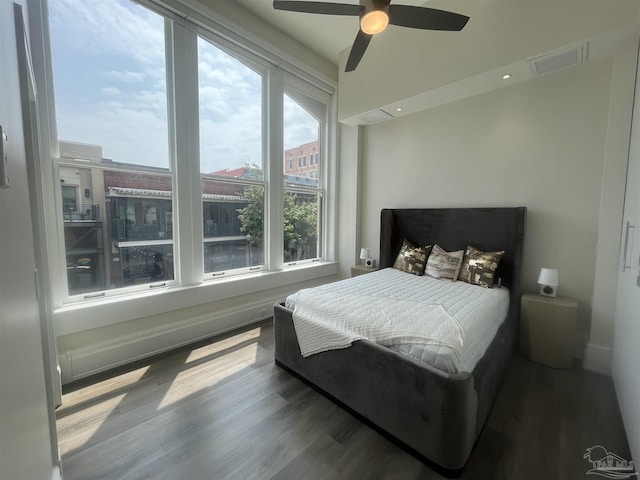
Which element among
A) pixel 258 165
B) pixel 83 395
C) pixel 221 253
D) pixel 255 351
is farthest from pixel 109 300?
pixel 258 165

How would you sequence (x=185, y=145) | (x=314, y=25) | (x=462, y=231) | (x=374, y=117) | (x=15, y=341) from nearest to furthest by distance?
(x=15, y=341) → (x=185, y=145) → (x=462, y=231) → (x=314, y=25) → (x=374, y=117)

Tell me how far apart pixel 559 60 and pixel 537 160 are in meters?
0.86

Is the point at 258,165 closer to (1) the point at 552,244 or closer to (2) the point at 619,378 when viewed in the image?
(1) the point at 552,244

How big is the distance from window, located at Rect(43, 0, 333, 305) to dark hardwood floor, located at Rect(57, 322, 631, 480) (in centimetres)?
101

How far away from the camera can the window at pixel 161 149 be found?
2158mm

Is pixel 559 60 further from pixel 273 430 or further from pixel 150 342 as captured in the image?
pixel 150 342

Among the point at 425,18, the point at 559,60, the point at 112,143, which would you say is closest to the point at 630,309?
the point at 559,60

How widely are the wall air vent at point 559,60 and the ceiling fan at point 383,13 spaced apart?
1.07 m

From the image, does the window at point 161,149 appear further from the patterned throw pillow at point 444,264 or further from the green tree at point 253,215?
the patterned throw pillow at point 444,264

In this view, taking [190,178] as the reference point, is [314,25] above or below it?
above

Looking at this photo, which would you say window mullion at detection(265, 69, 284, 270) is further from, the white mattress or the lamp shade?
the lamp shade

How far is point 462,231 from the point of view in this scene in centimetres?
309

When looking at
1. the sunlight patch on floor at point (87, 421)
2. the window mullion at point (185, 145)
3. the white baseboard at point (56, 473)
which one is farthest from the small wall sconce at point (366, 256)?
the white baseboard at point (56, 473)

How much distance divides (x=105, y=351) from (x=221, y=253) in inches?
53.2
